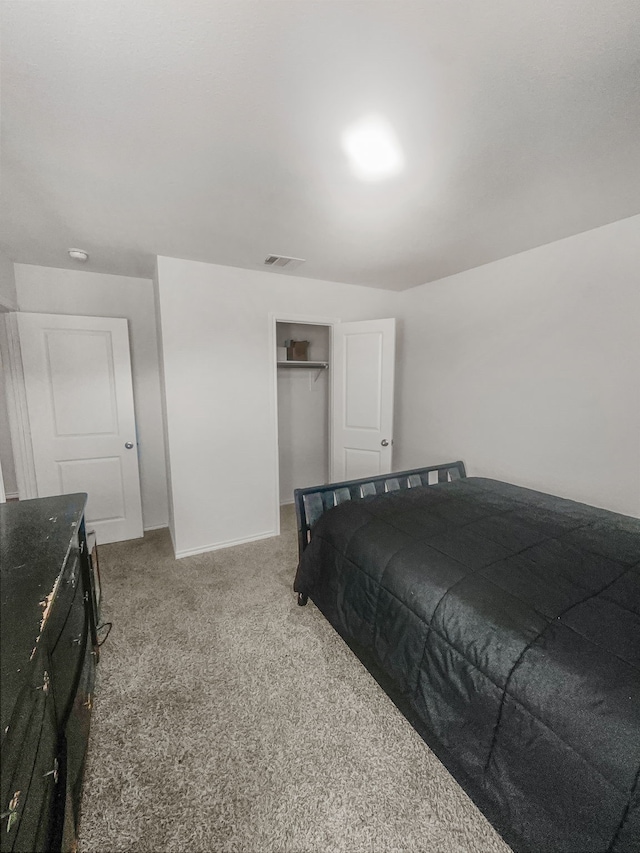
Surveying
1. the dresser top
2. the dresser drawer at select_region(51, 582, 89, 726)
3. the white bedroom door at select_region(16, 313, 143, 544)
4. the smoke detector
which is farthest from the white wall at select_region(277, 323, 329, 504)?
the dresser drawer at select_region(51, 582, 89, 726)

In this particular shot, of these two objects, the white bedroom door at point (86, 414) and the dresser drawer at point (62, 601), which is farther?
the white bedroom door at point (86, 414)

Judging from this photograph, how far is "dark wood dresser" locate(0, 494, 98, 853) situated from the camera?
610 mm

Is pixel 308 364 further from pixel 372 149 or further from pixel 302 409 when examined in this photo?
pixel 372 149

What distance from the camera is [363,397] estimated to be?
11.0 feet

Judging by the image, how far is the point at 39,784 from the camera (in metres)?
0.74

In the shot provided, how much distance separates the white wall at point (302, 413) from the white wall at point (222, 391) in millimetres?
828

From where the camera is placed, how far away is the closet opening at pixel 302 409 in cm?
399

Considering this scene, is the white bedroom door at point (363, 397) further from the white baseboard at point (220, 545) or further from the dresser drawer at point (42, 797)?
the dresser drawer at point (42, 797)

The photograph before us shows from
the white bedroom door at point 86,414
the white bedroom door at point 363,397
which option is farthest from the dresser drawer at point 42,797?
the white bedroom door at point 363,397

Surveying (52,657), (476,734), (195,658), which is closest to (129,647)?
(195,658)

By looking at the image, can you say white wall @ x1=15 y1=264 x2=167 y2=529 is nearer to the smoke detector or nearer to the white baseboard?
the white baseboard

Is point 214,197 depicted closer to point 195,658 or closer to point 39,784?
point 39,784

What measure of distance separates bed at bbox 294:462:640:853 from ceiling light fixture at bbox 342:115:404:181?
5.65 feet

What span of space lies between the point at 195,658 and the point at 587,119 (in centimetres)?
300
